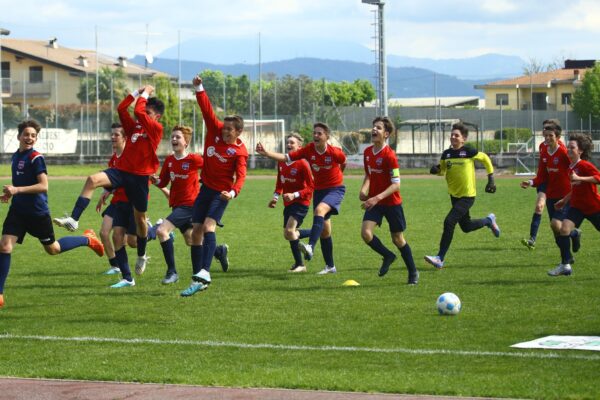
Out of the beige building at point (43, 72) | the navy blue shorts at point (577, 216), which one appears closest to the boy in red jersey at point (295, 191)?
the navy blue shorts at point (577, 216)

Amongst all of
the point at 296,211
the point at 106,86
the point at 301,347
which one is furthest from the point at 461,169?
the point at 106,86

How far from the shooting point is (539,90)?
87875 mm

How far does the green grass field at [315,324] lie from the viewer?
795cm

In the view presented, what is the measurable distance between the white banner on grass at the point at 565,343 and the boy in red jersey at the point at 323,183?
5.85 metres

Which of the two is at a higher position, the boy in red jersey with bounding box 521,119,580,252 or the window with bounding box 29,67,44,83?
the window with bounding box 29,67,44,83

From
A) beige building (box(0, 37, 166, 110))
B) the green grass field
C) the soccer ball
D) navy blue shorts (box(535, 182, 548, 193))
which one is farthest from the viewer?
beige building (box(0, 37, 166, 110))

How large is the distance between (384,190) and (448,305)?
10.3 feet

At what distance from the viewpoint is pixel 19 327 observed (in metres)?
10.4

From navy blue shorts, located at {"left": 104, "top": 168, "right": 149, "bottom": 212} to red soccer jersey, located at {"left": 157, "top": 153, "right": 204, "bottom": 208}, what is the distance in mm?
1222

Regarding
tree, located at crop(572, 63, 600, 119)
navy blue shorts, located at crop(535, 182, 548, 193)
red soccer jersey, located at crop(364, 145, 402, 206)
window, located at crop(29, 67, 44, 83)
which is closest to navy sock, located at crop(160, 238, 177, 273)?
red soccer jersey, located at crop(364, 145, 402, 206)

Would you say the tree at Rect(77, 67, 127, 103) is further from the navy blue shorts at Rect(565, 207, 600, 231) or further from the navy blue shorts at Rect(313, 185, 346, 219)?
the navy blue shorts at Rect(565, 207, 600, 231)

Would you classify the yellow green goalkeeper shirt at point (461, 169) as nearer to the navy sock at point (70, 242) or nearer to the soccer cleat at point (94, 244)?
the soccer cleat at point (94, 244)

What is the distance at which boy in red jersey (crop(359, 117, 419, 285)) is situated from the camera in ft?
43.9

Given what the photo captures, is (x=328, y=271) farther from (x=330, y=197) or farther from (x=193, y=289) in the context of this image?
(x=193, y=289)
